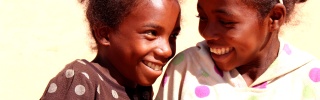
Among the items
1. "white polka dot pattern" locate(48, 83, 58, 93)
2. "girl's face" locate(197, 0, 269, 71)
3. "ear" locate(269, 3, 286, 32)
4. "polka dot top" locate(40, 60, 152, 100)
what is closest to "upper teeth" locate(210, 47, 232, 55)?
"girl's face" locate(197, 0, 269, 71)

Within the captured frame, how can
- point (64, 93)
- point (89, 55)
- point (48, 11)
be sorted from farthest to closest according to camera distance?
1. point (48, 11)
2. point (89, 55)
3. point (64, 93)

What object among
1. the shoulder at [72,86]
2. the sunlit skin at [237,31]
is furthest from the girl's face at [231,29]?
the shoulder at [72,86]

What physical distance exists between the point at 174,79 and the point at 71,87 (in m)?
0.53

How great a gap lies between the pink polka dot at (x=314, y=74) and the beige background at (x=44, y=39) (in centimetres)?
270

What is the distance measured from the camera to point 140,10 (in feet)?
9.93

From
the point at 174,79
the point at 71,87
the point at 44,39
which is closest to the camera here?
the point at 71,87

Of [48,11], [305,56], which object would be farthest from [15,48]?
[305,56]

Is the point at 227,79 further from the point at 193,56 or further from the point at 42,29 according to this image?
the point at 42,29

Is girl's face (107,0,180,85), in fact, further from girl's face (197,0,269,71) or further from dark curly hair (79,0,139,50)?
girl's face (197,0,269,71)

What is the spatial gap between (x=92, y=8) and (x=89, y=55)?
3832 mm

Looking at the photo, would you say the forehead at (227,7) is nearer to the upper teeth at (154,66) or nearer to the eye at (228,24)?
the eye at (228,24)

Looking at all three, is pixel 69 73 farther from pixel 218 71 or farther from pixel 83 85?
pixel 218 71

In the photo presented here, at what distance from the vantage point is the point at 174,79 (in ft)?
10.4

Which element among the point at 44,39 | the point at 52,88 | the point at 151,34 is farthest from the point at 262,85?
the point at 44,39
